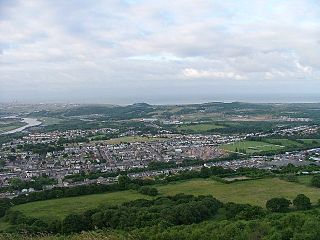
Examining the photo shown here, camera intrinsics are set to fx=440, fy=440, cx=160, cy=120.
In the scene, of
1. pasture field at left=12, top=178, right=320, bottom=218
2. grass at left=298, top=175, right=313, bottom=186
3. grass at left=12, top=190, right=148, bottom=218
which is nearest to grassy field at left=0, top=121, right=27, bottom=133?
grass at left=12, top=190, right=148, bottom=218

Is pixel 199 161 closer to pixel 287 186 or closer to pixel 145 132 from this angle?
pixel 287 186

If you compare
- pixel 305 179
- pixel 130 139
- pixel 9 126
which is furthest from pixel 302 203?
pixel 9 126

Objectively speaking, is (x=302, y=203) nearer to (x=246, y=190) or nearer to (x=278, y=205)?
(x=278, y=205)

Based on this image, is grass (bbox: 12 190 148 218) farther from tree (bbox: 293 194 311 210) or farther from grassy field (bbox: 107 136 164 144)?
grassy field (bbox: 107 136 164 144)

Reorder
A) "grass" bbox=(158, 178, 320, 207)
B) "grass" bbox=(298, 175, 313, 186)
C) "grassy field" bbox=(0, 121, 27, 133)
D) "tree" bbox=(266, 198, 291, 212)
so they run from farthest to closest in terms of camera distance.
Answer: "grassy field" bbox=(0, 121, 27, 133), "grass" bbox=(298, 175, 313, 186), "grass" bbox=(158, 178, 320, 207), "tree" bbox=(266, 198, 291, 212)

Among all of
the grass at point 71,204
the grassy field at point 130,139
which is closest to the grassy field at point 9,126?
the grassy field at point 130,139
